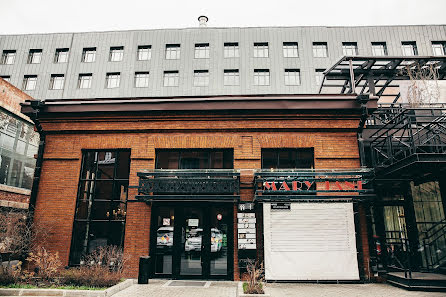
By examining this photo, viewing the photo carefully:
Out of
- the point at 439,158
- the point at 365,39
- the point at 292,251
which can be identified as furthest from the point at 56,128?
the point at 365,39

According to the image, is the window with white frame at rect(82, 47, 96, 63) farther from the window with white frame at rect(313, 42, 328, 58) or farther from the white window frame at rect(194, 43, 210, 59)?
the window with white frame at rect(313, 42, 328, 58)

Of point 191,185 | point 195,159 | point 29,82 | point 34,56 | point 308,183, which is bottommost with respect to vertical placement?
point 191,185

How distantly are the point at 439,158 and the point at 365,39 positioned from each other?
2743 centimetres

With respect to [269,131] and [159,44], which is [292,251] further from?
[159,44]

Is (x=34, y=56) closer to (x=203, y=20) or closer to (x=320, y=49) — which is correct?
(x=203, y=20)

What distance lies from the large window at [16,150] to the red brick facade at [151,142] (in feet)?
30.2

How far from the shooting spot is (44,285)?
310 inches

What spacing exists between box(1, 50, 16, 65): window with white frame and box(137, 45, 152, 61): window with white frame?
14991mm

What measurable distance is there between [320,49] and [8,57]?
118ft

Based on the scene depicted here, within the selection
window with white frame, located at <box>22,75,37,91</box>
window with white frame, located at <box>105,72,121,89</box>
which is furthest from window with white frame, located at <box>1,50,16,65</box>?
window with white frame, located at <box>105,72,121,89</box>

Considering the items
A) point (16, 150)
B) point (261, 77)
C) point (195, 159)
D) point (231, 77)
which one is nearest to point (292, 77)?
point (261, 77)

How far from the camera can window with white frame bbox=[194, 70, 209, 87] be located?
30755mm

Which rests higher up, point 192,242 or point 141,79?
point 141,79

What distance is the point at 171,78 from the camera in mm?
31031
